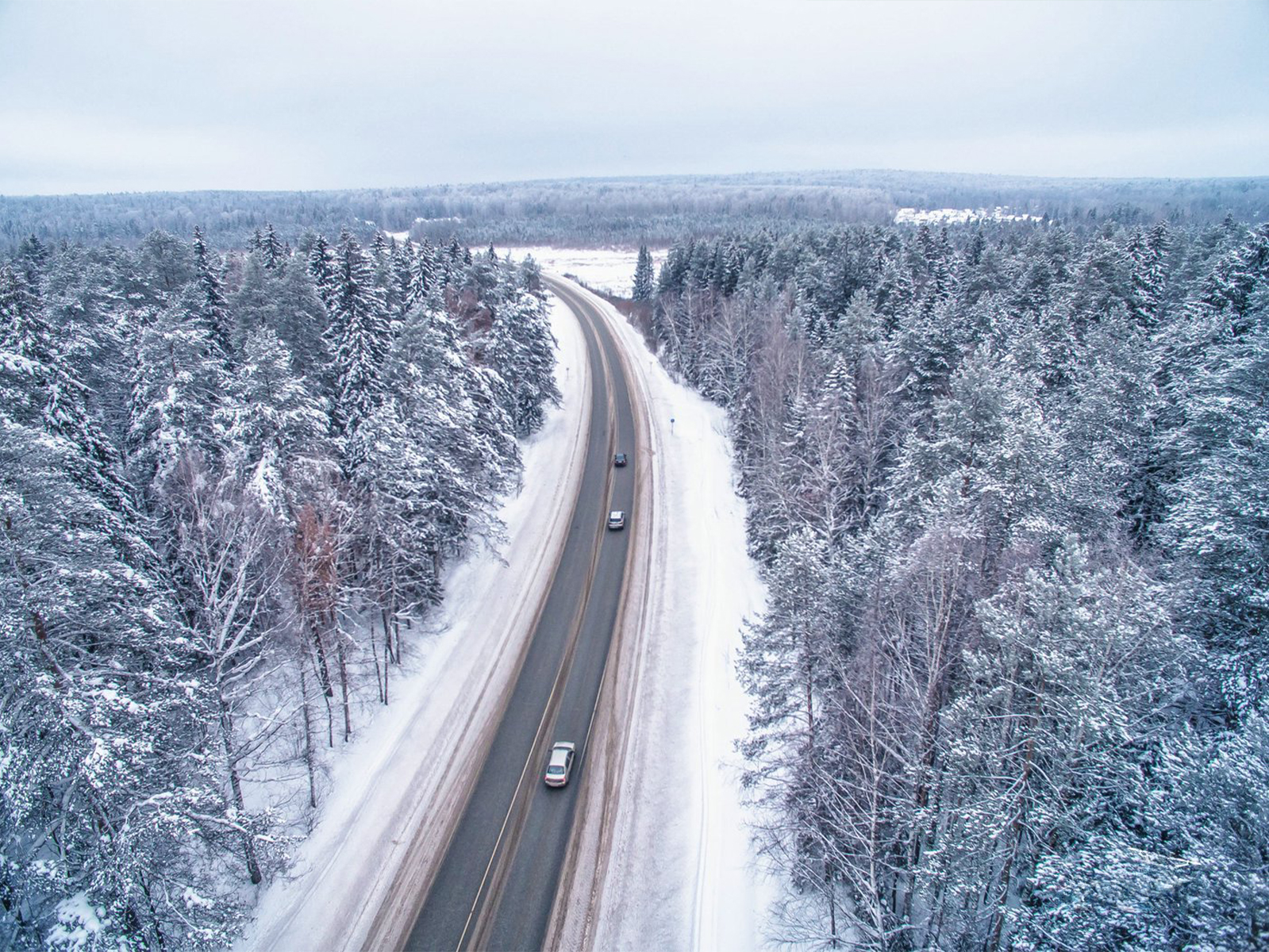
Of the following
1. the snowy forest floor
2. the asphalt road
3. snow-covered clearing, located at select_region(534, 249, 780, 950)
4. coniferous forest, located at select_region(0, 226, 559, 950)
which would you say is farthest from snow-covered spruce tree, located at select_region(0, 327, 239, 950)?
snow-covered clearing, located at select_region(534, 249, 780, 950)

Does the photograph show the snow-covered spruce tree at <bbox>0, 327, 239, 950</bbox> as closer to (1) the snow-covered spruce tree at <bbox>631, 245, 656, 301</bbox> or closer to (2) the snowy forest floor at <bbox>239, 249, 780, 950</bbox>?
(2) the snowy forest floor at <bbox>239, 249, 780, 950</bbox>

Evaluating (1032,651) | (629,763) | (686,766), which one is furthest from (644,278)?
(1032,651)

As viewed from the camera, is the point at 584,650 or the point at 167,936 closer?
the point at 167,936

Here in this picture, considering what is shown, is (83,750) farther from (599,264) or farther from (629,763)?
(599,264)

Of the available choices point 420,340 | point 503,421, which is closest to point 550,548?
point 503,421

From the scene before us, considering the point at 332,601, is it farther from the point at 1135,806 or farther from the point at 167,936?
the point at 1135,806
